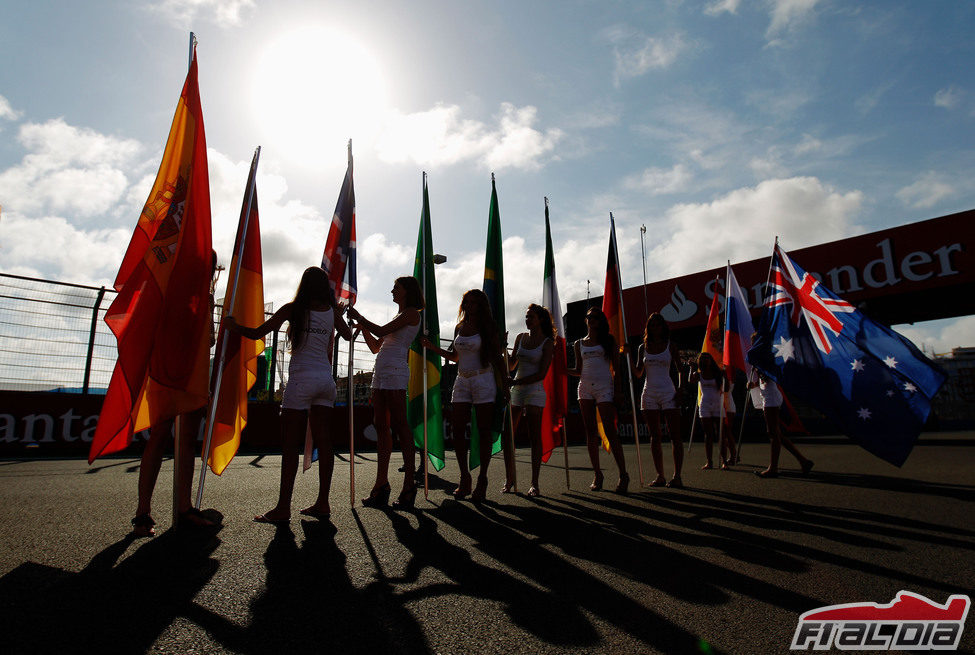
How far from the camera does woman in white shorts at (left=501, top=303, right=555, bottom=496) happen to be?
5.41 meters

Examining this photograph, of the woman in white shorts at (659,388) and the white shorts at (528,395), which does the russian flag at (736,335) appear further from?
the white shorts at (528,395)

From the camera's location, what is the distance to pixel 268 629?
74.2 inches

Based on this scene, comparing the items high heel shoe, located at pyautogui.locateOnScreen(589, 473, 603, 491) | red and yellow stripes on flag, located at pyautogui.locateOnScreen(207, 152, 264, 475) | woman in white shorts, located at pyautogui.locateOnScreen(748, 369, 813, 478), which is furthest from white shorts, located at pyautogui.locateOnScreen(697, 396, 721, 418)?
red and yellow stripes on flag, located at pyautogui.locateOnScreen(207, 152, 264, 475)

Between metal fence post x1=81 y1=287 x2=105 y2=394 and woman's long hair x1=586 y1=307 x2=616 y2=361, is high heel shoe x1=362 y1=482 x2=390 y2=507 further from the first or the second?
metal fence post x1=81 y1=287 x2=105 y2=394

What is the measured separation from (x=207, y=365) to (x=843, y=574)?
12.4ft

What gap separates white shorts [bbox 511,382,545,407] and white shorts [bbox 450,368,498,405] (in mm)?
536

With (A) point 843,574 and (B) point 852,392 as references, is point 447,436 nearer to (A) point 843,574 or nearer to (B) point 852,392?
(B) point 852,392

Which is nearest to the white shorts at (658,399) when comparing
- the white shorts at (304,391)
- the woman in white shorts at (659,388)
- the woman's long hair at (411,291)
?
the woman in white shorts at (659,388)

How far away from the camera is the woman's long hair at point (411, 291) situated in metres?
4.70

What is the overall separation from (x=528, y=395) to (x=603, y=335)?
3.53 feet

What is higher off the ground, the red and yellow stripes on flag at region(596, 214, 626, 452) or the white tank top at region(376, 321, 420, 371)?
the red and yellow stripes on flag at region(596, 214, 626, 452)

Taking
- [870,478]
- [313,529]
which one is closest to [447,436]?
[870,478]

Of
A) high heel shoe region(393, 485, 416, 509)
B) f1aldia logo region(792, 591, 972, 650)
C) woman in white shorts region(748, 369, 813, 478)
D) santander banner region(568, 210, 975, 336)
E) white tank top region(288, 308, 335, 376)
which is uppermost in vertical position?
santander banner region(568, 210, 975, 336)

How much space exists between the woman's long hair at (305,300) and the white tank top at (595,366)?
293cm
